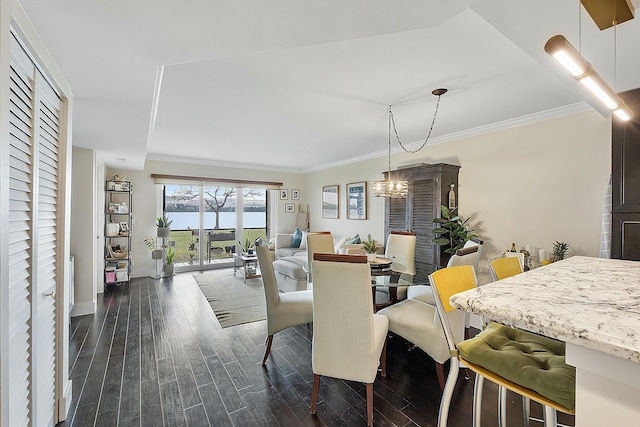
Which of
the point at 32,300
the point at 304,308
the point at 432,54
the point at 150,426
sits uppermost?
the point at 432,54

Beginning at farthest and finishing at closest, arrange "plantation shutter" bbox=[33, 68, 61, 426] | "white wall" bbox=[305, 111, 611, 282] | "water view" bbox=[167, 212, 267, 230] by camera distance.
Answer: "water view" bbox=[167, 212, 267, 230] → "white wall" bbox=[305, 111, 611, 282] → "plantation shutter" bbox=[33, 68, 61, 426]

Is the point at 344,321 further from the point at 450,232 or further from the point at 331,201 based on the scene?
the point at 331,201

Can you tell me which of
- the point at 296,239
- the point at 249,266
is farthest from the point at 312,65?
the point at 296,239

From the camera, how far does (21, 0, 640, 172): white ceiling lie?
1218 mm

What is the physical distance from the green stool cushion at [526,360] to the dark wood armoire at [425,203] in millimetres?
2404

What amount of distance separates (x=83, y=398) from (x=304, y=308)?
1706 mm

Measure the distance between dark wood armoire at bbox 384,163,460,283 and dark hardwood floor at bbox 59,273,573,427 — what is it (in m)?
1.32

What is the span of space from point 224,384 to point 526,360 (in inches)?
82.1

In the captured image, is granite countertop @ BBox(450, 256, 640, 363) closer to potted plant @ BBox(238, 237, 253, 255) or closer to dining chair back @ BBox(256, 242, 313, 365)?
dining chair back @ BBox(256, 242, 313, 365)

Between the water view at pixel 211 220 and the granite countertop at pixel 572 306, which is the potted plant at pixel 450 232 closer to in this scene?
the granite countertop at pixel 572 306

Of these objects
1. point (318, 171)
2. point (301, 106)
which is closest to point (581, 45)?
point (301, 106)

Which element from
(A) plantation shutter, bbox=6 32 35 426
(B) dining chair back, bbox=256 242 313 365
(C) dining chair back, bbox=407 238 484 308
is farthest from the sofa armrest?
(A) plantation shutter, bbox=6 32 35 426

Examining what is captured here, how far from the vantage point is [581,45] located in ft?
5.40

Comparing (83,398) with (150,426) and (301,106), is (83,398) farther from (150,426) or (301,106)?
(301,106)
